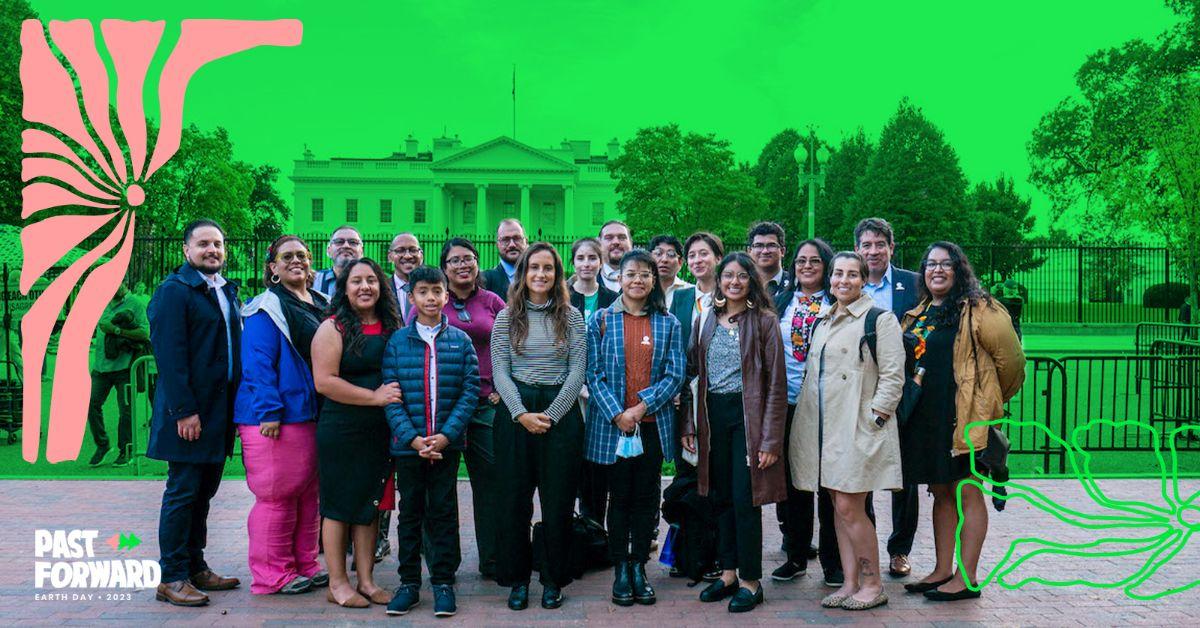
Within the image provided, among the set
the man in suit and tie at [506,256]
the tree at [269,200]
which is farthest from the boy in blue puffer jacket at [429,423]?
the tree at [269,200]

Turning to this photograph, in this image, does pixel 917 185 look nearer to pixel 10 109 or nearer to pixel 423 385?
pixel 10 109

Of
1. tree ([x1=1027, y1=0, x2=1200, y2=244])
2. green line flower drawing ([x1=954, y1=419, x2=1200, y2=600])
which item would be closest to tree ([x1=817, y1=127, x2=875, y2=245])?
tree ([x1=1027, y1=0, x2=1200, y2=244])

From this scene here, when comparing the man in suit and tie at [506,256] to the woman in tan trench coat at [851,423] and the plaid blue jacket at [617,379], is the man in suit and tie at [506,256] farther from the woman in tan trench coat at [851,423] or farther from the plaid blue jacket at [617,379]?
the woman in tan trench coat at [851,423]

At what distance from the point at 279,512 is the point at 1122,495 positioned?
6.87m

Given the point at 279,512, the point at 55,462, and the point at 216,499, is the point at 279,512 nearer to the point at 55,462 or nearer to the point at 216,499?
the point at 216,499

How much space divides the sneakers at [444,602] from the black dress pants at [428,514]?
0.04m

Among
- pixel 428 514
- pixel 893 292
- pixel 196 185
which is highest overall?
pixel 196 185

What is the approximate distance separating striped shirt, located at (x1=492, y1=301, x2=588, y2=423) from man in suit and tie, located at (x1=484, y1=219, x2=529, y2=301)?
1.27 metres

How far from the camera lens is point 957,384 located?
4789 millimetres

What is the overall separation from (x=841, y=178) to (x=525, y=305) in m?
55.2

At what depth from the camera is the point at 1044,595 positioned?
16.4ft

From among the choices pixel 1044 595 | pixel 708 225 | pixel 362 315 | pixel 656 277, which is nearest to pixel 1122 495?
pixel 1044 595

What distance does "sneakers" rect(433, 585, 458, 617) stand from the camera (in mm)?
4645

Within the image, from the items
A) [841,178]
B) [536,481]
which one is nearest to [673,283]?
[536,481]
